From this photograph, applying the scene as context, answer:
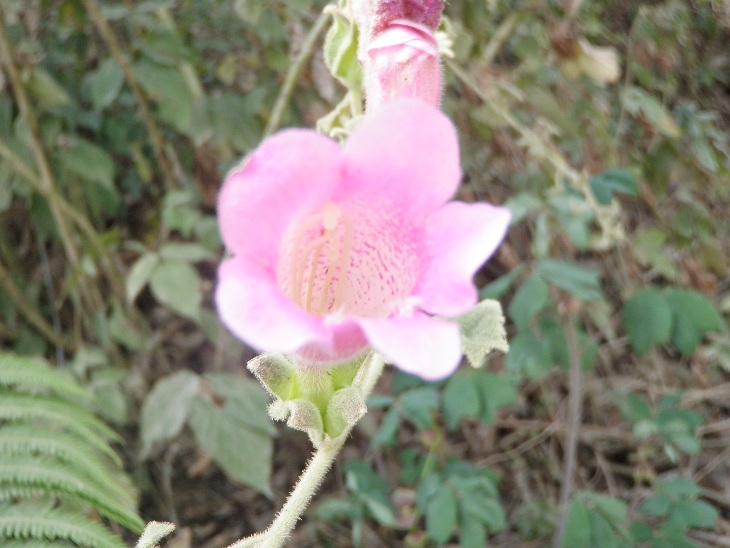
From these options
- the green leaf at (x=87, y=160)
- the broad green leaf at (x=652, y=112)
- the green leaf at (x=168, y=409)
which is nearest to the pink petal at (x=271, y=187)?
the green leaf at (x=168, y=409)

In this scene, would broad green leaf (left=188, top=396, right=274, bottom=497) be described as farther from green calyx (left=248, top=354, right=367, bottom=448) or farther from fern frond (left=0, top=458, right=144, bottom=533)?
green calyx (left=248, top=354, right=367, bottom=448)

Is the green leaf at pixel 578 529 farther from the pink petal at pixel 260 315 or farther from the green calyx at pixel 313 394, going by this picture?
the pink petal at pixel 260 315

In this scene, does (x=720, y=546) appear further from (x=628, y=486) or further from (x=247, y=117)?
(x=247, y=117)

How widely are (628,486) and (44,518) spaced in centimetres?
158

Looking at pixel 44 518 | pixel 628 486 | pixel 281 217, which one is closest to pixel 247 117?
pixel 44 518

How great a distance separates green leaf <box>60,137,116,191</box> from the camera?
1.44 metres

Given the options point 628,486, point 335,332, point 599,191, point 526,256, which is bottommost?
point 628,486

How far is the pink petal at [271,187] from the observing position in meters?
0.42

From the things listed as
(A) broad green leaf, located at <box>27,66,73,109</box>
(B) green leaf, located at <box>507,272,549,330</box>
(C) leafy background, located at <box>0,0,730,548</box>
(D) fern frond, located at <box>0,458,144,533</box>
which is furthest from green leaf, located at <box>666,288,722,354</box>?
(A) broad green leaf, located at <box>27,66,73,109</box>

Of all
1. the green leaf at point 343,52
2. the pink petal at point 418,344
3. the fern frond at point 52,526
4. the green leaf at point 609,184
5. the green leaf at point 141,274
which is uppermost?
the green leaf at point 343,52

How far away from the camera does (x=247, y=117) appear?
1.51m

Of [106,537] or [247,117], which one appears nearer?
[106,537]

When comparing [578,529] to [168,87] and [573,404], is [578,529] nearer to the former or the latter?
[573,404]

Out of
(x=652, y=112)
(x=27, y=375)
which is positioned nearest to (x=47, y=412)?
(x=27, y=375)
